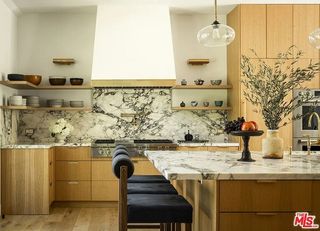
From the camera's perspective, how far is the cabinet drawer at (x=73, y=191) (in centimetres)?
597

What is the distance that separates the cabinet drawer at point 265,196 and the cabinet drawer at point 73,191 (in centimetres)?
371

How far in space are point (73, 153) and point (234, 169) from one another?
3613 millimetres

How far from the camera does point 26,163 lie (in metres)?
5.46

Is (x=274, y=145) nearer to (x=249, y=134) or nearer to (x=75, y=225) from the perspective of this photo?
(x=249, y=134)

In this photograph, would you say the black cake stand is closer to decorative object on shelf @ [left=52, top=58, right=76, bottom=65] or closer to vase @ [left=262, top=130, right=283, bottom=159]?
vase @ [left=262, top=130, right=283, bottom=159]

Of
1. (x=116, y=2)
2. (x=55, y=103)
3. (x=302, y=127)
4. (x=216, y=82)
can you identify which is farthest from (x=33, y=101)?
(x=302, y=127)

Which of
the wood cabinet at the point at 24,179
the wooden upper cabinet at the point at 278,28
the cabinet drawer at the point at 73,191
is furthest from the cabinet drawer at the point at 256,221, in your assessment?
the wooden upper cabinet at the point at 278,28

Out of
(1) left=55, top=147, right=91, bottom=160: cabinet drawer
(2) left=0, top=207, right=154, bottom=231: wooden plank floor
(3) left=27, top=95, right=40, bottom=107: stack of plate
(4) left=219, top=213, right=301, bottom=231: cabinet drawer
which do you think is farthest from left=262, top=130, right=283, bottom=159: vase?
(3) left=27, top=95, right=40, bottom=107: stack of plate

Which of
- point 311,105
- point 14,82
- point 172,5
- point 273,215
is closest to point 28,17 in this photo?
point 14,82

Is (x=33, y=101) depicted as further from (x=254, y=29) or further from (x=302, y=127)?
(x=302, y=127)

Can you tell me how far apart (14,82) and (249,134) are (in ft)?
11.3

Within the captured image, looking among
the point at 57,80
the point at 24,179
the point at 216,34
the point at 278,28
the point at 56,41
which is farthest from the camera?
the point at 56,41

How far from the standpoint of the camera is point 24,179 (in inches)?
216

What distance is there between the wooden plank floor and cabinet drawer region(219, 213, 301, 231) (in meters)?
2.52
